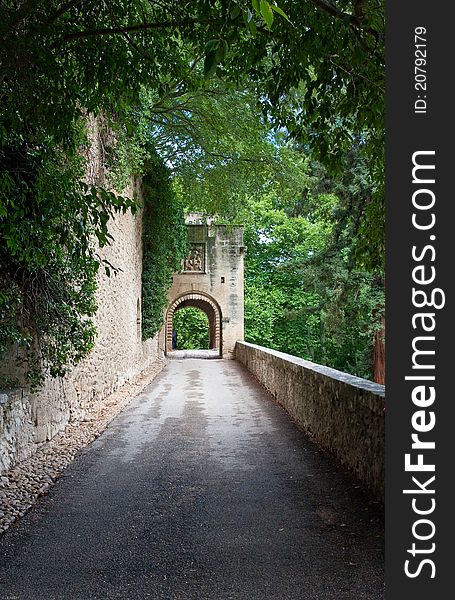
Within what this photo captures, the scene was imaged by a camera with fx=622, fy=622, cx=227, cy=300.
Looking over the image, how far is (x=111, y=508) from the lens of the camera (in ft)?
15.9

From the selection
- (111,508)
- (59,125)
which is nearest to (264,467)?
(111,508)

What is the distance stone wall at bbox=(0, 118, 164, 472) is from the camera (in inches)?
248

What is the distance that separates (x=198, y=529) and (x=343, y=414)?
232 centimetres

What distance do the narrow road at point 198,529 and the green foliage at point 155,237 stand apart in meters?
11.0

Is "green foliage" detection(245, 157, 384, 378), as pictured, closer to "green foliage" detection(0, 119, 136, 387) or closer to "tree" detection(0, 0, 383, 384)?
"green foliage" detection(0, 119, 136, 387)

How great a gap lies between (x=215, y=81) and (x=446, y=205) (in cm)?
1202

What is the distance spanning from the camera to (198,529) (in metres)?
4.34

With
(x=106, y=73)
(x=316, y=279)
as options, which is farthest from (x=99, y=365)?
(x=316, y=279)

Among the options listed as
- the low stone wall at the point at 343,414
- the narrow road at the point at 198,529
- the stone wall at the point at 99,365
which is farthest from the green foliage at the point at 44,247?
the low stone wall at the point at 343,414

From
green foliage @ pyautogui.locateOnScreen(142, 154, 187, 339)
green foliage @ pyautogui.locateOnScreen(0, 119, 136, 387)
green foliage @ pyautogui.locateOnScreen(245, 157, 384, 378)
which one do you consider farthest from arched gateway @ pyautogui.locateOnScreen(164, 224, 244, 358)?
green foliage @ pyautogui.locateOnScreen(0, 119, 136, 387)

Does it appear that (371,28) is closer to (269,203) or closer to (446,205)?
(446,205)

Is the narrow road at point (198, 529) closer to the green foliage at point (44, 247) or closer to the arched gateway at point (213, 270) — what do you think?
the green foliage at point (44, 247)

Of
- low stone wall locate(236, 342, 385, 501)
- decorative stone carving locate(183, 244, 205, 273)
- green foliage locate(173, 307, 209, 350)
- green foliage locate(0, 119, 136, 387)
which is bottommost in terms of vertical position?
green foliage locate(173, 307, 209, 350)

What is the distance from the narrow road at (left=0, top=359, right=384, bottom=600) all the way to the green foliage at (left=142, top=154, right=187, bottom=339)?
36.0ft
